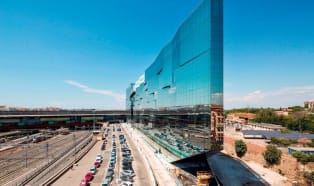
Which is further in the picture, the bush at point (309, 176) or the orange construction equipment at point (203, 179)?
the orange construction equipment at point (203, 179)

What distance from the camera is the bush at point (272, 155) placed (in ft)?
112

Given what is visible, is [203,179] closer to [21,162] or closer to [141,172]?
[141,172]

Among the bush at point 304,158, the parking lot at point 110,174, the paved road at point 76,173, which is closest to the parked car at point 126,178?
the parking lot at point 110,174

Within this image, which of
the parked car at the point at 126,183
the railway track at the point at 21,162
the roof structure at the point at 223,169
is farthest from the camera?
the roof structure at the point at 223,169

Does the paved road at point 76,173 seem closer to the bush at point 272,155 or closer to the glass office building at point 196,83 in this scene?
the glass office building at point 196,83

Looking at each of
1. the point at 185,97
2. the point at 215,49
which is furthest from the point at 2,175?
the point at 215,49

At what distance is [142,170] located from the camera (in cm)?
3141

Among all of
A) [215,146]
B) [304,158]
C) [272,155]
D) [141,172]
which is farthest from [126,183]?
[304,158]

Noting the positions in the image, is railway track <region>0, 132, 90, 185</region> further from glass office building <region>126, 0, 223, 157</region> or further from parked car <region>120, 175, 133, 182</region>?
glass office building <region>126, 0, 223, 157</region>

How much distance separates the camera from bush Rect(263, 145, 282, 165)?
112ft

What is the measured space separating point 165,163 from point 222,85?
17.9 m

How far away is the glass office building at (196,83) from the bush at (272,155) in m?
14.8

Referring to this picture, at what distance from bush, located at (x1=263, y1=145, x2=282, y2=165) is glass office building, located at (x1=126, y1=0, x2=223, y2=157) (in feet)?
48.6

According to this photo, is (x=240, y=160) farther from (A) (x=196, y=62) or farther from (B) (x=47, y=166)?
(B) (x=47, y=166)
